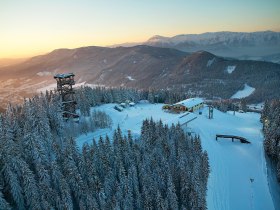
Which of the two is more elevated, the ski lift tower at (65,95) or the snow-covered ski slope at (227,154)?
the ski lift tower at (65,95)

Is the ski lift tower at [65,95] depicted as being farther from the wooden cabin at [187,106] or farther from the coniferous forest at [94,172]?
the wooden cabin at [187,106]

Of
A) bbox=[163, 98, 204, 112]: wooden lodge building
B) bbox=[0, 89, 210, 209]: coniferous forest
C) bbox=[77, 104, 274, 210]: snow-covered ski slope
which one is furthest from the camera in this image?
bbox=[163, 98, 204, 112]: wooden lodge building

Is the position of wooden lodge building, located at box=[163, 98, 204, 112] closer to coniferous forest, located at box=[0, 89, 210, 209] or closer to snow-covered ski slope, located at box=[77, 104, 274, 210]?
snow-covered ski slope, located at box=[77, 104, 274, 210]

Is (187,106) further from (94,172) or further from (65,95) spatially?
(94,172)

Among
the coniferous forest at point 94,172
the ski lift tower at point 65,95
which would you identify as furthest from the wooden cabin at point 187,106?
the coniferous forest at point 94,172

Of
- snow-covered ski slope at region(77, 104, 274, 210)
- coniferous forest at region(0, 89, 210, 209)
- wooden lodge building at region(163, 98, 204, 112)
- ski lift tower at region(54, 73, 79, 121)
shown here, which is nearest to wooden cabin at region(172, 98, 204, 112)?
wooden lodge building at region(163, 98, 204, 112)
